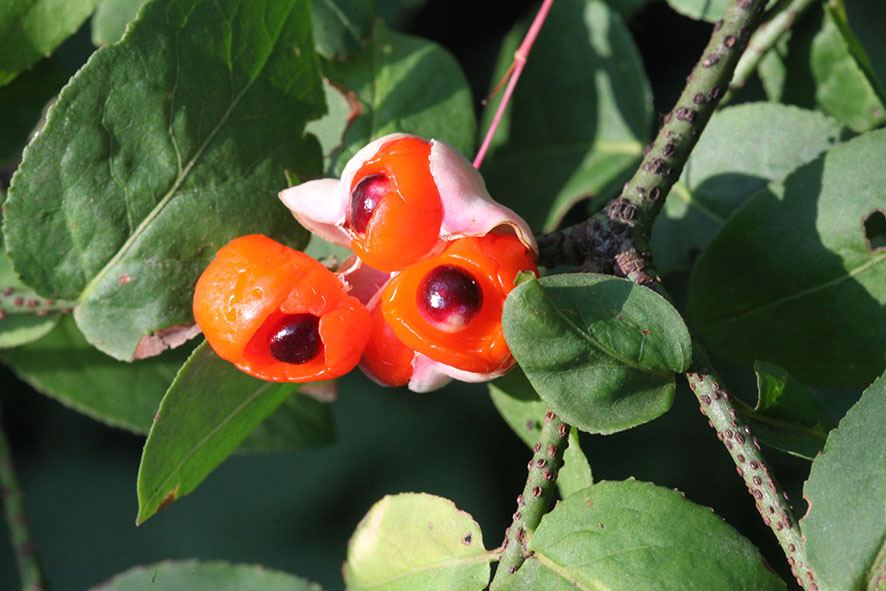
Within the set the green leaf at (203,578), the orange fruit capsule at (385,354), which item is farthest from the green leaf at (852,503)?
the green leaf at (203,578)

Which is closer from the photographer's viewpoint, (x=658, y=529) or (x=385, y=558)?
(x=658, y=529)

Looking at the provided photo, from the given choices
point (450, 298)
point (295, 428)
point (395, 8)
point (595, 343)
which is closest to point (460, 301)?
point (450, 298)

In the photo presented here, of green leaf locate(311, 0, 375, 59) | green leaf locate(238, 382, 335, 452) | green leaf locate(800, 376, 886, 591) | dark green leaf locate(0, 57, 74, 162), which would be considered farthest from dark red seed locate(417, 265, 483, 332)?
dark green leaf locate(0, 57, 74, 162)

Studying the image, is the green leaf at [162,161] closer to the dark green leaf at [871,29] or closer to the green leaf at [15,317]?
the green leaf at [15,317]

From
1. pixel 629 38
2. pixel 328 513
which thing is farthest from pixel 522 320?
pixel 328 513

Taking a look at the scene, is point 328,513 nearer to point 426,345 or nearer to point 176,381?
point 176,381
